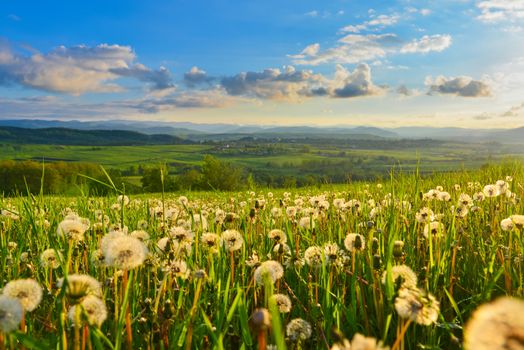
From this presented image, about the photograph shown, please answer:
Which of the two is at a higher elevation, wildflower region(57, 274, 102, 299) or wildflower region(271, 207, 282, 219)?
wildflower region(57, 274, 102, 299)

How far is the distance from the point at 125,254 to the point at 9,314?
0.59 metres

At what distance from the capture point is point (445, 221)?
4.52m

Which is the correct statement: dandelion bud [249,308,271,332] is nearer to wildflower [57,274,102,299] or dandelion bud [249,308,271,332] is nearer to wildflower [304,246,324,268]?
wildflower [57,274,102,299]

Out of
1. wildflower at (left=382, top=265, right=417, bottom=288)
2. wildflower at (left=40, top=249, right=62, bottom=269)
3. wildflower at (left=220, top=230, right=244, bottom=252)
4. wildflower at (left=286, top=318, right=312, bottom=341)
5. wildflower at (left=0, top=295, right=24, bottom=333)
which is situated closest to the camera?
wildflower at (left=0, top=295, right=24, bottom=333)

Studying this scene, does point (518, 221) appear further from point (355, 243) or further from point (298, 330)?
point (298, 330)

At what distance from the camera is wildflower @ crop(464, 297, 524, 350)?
2.24 feet

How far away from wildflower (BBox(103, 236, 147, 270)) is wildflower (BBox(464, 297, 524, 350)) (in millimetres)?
1373

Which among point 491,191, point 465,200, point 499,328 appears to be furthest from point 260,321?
point 491,191

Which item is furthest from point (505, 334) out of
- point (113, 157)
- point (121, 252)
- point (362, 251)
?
point (113, 157)

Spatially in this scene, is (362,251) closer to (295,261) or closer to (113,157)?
(295,261)

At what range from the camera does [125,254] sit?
5.98 feet

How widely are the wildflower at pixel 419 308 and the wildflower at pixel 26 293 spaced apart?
4.19ft

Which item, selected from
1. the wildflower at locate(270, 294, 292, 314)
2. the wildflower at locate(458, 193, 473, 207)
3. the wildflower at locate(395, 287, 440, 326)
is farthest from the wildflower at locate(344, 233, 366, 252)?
the wildflower at locate(458, 193, 473, 207)

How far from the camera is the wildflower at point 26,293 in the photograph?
1569 millimetres
